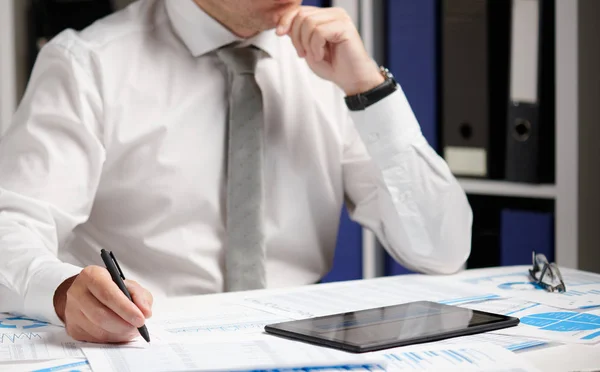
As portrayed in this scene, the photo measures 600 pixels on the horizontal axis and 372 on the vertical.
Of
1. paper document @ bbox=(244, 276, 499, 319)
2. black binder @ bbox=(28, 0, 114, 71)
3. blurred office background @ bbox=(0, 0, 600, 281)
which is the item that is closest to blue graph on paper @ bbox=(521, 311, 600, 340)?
paper document @ bbox=(244, 276, 499, 319)

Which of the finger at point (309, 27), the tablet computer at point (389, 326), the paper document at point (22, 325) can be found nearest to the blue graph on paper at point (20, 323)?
the paper document at point (22, 325)

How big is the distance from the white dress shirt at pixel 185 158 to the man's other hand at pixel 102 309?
0.39 meters

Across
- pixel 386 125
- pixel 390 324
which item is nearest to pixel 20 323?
pixel 390 324

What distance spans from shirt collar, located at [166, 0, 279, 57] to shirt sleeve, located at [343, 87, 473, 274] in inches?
11.4

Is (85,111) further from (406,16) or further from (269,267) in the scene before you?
(406,16)

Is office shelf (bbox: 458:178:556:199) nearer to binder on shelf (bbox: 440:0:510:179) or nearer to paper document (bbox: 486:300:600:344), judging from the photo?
binder on shelf (bbox: 440:0:510:179)

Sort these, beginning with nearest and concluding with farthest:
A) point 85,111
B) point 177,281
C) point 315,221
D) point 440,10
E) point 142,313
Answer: point 142,313 → point 85,111 → point 177,281 → point 315,221 → point 440,10

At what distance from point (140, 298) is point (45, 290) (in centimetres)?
21

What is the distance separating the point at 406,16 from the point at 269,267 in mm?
987

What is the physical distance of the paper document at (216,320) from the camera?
3.23ft

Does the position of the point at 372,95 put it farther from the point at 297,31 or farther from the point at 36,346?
the point at 36,346

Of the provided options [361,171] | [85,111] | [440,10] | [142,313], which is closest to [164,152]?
[85,111]

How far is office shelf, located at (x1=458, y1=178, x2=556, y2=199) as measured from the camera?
1.99 m

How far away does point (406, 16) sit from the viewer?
226 centimetres
